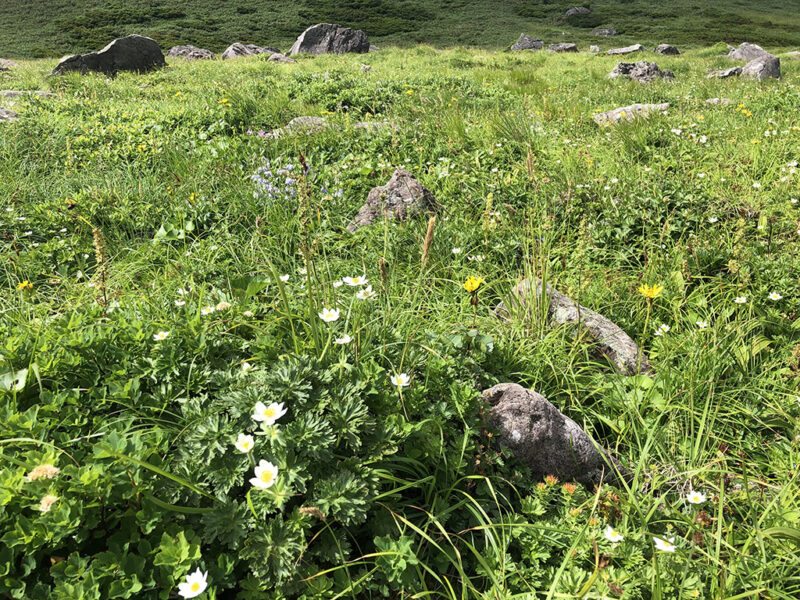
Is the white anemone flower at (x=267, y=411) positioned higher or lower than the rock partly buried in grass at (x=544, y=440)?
higher

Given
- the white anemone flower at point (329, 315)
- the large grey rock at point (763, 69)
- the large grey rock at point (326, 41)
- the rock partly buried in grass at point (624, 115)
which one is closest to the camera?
the white anemone flower at point (329, 315)

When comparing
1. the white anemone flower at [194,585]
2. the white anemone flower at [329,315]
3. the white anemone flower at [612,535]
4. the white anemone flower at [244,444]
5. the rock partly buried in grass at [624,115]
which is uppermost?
the rock partly buried in grass at [624,115]

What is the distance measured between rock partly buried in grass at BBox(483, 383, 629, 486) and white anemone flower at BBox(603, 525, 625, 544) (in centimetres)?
43

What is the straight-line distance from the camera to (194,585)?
145 centimetres

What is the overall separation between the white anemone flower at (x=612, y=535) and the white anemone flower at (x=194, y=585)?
153 centimetres

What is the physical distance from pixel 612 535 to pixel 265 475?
56.3 inches

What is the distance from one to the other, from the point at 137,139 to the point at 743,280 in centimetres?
750

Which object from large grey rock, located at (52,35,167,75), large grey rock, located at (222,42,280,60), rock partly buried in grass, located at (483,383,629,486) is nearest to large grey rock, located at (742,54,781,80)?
rock partly buried in grass, located at (483,383,629,486)

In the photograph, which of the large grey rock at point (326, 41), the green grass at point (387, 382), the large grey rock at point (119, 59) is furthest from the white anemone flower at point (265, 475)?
the large grey rock at point (326, 41)

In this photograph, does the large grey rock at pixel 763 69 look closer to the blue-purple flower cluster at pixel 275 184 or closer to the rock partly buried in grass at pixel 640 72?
the rock partly buried in grass at pixel 640 72

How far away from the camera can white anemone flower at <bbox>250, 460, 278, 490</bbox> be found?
60.2 inches

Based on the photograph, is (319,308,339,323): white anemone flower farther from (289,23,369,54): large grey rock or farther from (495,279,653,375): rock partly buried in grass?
(289,23,369,54): large grey rock

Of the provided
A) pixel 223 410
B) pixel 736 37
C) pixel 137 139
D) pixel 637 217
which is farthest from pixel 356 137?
pixel 736 37

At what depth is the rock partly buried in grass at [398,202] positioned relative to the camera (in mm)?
4531
